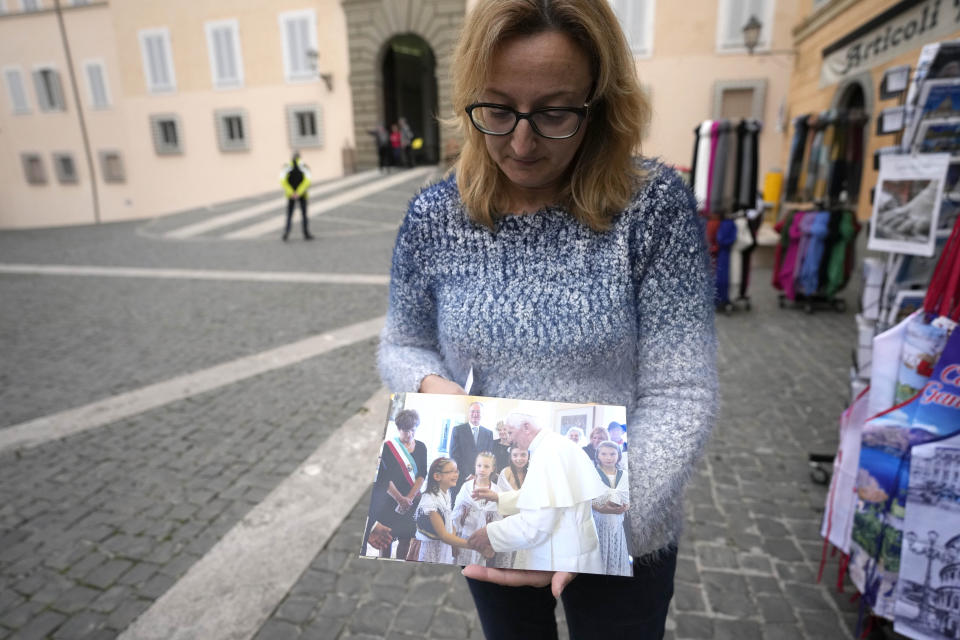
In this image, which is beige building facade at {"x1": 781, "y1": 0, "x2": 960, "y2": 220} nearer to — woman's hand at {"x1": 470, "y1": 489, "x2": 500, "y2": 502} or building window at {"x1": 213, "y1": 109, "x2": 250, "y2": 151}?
woman's hand at {"x1": 470, "y1": 489, "x2": 500, "y2": 502}

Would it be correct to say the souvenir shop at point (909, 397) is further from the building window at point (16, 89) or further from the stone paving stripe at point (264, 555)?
the building window at point (16, 89)

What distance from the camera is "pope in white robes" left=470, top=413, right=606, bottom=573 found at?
869 millimetres

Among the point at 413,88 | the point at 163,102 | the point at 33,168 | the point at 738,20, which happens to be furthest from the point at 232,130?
the point at 738,20

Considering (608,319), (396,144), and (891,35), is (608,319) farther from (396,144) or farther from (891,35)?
(396,144)

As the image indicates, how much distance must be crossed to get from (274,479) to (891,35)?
11023 millimetres

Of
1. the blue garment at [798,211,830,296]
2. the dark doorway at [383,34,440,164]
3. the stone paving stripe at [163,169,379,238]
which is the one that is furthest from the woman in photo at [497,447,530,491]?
the dark doorway at [383,34,440,164]

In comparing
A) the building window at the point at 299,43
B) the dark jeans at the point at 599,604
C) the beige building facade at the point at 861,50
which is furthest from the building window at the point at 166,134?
the dark jeans at the point at 599,604

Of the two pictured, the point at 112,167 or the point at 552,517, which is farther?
the point at 112,167

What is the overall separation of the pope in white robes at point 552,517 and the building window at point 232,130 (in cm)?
2300

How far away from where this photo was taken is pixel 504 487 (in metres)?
0.90

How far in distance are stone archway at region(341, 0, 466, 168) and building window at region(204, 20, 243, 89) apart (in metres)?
4.56

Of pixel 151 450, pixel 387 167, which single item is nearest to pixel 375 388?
pixel 151 450

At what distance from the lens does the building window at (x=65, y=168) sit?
78.3 feet

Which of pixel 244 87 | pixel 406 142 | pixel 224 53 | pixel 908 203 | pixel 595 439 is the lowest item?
pixel 595 439
